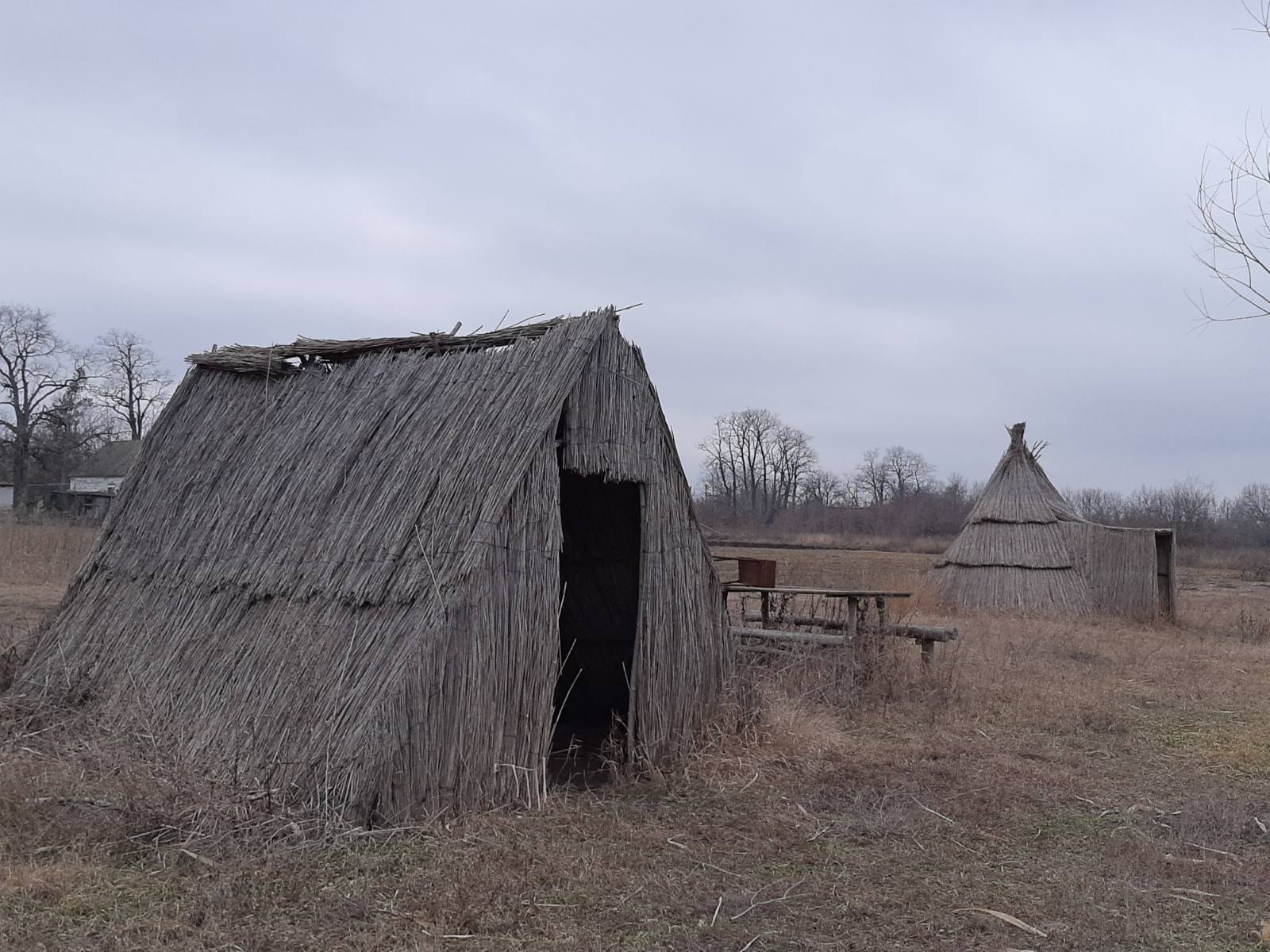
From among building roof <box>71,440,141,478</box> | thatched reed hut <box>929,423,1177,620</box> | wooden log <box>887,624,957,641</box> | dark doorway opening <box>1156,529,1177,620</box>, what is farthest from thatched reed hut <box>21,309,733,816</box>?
building roof <box>71,440,141,478</box>

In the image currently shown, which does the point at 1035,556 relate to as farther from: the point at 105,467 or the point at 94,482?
the point at 105,467

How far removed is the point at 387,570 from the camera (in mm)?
Answer: 6238

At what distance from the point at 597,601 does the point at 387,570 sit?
12.3ft

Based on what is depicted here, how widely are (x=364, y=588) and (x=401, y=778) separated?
1.16 m

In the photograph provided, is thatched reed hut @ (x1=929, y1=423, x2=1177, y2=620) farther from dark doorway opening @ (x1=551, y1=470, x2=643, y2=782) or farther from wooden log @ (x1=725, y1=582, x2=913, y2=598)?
dark doorway opening @ (x1=551, y1=470, x2=643, y2=782)

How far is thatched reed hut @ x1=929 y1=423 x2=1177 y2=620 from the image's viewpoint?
19.1 m

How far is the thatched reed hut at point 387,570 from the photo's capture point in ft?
19.1

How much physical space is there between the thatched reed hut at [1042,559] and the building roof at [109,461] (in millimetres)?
45556

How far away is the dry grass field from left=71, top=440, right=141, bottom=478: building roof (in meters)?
53.5

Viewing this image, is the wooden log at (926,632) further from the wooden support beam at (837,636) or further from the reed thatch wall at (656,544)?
the reed thatch wall at (656,544)

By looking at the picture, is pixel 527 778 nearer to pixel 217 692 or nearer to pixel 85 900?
pixel 217 692

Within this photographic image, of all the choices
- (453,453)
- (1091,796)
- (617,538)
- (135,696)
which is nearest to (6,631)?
(135,696)

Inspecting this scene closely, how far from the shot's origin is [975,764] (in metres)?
7.74

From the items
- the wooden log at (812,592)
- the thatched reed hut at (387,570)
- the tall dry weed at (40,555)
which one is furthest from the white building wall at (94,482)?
the wooden log at (812,592)
